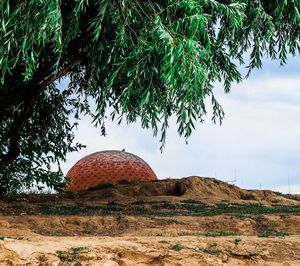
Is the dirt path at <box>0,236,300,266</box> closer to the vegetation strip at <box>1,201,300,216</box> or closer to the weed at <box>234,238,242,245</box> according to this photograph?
the weed at <box>234,238,242,245</box>

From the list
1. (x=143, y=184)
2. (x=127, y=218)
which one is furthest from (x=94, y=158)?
(x=127, y=218)

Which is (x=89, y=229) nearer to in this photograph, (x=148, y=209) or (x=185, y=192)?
(x=148, y=209)

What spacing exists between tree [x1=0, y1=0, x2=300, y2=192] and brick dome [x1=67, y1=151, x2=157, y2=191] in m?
4.24

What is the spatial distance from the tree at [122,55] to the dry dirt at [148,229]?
1481 mm

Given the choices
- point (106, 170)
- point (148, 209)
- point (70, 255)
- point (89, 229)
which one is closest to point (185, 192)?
Answer: point (148, 209)

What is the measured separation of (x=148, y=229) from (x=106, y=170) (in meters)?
10.4

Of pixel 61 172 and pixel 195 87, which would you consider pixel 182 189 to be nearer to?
pixel 61 172

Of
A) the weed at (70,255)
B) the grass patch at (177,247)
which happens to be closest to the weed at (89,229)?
the grass patch at (177,247)

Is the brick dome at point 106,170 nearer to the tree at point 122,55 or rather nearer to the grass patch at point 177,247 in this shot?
the tree at point 122,55

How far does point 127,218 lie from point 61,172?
407cm

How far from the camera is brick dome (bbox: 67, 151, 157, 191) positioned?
1959 centimetres

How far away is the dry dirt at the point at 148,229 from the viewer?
23.1ft

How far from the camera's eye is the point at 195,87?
854 centimetres

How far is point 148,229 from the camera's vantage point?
939cm
